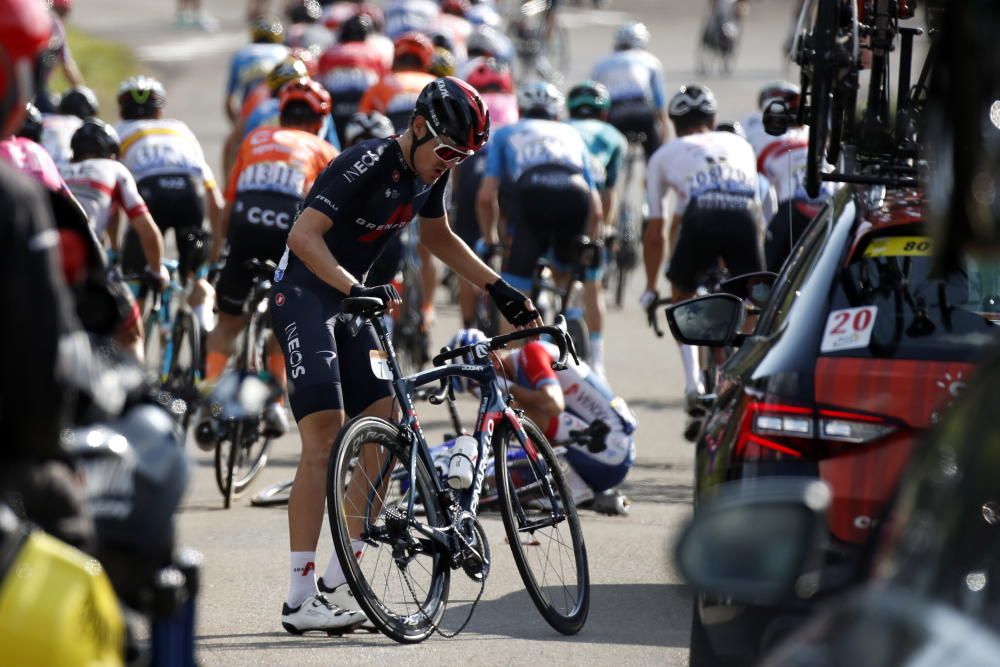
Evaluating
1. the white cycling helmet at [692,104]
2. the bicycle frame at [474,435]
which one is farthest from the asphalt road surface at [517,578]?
the white cycling helmet at [692,104]

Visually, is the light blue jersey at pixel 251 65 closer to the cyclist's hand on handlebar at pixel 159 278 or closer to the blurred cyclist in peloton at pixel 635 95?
the blurred cyclist in peloton at pixel 635 95

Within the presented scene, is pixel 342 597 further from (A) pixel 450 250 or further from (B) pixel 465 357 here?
(A) pixel 450 250

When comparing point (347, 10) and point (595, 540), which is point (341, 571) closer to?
point (595, 540)

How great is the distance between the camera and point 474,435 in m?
6.89

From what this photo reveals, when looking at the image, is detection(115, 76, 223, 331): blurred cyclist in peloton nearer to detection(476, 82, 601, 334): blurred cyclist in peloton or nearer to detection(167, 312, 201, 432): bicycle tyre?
detection(167, 312, 201, 432): bicycle tyre

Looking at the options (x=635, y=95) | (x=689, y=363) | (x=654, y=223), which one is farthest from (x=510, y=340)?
(x=635, y=95)

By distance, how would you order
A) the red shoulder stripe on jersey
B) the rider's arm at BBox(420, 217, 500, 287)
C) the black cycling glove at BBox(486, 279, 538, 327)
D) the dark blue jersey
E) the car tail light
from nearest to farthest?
the car tail light
the dark blue jersey
the black cycling glove at BBox(486, 279, 538, 327)
the rider's arm at BBox(420, 217, 500, 287)
the red shoulder stripe on jersey

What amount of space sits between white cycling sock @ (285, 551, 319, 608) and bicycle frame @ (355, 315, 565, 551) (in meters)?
0.27

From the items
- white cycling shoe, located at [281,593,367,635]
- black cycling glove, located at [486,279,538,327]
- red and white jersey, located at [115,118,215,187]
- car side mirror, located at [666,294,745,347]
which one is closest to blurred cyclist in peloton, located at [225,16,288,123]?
red and white jersey, located at [115,118,215,187]

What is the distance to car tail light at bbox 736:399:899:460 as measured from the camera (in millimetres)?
4879

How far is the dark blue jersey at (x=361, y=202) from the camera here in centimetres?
695

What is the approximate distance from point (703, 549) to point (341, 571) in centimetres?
378

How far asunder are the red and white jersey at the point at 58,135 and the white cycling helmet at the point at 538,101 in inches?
120

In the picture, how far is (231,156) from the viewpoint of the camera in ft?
51.3
